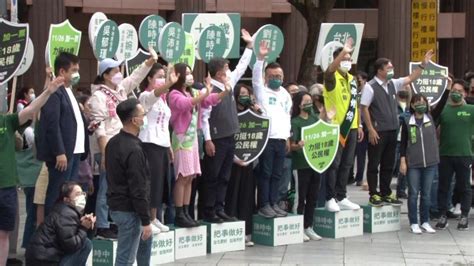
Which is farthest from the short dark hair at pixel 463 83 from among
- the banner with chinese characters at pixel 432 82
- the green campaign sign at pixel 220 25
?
the green campaign sign at pixel 220 25

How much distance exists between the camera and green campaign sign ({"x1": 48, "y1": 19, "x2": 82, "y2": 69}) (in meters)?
9.92

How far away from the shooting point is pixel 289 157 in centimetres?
1155

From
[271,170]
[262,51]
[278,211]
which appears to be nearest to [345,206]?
[278,211]

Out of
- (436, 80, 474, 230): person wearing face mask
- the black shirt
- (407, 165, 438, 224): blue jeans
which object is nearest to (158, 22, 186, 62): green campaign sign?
the black shirt

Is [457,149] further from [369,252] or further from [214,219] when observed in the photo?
[214,219]

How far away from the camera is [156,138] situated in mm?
9469

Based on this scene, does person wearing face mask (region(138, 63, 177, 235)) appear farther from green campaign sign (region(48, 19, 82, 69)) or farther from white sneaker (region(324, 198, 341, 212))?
white sneaker (region(324, 198, 341, 212))

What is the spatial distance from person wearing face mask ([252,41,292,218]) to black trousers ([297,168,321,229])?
315 mm

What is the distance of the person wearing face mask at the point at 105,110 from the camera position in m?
9.36

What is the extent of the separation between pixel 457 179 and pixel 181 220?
4.48 metres

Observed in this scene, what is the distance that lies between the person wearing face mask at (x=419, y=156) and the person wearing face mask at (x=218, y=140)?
2.79 meters

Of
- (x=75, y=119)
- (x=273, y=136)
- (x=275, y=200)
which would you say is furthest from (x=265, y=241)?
(x=75, y=119)

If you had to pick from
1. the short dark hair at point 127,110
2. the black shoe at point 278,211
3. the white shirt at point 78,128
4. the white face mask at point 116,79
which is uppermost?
the white face mask at point 116,79

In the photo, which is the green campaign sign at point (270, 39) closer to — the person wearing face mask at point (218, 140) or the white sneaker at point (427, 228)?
the person wearing face mask at point (218, 140)
